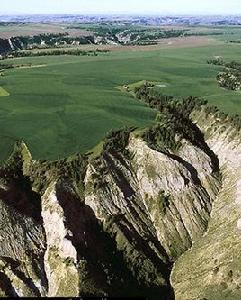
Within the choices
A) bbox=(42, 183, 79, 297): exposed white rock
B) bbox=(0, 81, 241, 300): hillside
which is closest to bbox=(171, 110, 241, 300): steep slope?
bbox=(0, 81, 241, 300): hillside

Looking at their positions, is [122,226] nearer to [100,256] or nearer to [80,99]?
[100,256]

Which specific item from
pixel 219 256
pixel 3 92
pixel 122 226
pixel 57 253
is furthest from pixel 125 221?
pixel 3 92

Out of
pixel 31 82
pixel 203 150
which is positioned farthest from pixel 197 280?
pixel 31 82

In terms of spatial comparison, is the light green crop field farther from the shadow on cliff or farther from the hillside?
the shadow on cliff

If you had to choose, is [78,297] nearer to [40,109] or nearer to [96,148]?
[96,148]

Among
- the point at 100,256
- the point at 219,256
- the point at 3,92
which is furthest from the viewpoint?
the point at 3,92

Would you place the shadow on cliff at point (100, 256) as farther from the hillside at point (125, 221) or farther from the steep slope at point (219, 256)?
the steep slope at point (219, 256)
